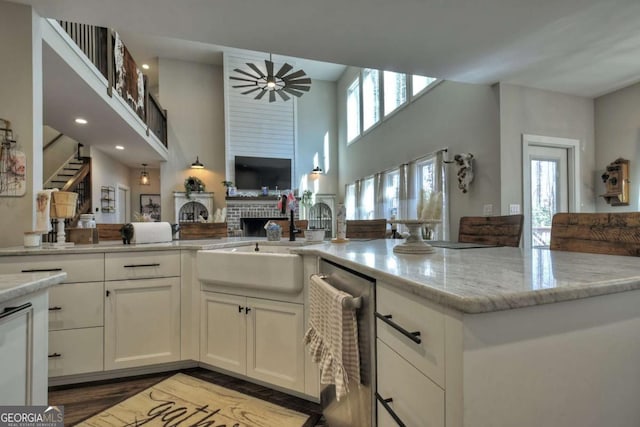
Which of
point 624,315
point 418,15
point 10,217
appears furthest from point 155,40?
point 624,315

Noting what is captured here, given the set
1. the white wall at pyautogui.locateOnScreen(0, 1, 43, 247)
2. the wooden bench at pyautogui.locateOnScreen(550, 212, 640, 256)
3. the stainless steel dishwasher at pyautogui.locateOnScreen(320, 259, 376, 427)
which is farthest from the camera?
the white wall at pyautogui.locateOnScreen(0, 1, 43, 247)

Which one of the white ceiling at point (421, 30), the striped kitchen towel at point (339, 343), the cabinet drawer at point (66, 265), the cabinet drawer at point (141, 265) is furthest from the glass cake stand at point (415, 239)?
the cabinet drawer at point (66, 265)

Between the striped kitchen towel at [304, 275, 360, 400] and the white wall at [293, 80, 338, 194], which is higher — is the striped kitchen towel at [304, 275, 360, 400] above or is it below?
below

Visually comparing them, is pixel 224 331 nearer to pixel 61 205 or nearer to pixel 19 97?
pixel 61 205

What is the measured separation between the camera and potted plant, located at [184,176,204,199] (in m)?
7.02

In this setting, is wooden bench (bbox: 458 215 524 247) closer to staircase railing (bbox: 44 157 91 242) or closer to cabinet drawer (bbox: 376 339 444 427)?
cabinet drawer (bbox: 376 339 444 427)

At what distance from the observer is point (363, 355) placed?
3.41 feet

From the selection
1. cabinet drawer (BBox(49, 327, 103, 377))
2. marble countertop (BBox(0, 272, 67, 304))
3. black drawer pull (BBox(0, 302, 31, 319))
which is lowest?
cabinet drawer (BBox(49, 327, 103, 377))

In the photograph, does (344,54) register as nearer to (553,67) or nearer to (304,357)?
(553,67)

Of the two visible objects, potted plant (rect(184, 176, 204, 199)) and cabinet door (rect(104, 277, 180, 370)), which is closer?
cabinet door (rect(104, 277, 180, 370))

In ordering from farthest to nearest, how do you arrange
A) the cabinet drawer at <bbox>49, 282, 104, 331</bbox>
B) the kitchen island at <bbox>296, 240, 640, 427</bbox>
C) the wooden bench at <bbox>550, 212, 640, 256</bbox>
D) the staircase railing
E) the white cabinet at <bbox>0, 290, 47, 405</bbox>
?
the staircase railing → the cabinet drawer at <bbox>49, 282, 104, 331</bbox> → the wooden bench at <bbox>550, 212, 640, 256</bbox> → the white cabinet at <bbox>0, 290, 47, 405</bbox> → the kitchen island at <bbox>296, 240, 640, 427</bbox>

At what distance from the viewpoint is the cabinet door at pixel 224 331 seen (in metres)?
1.93

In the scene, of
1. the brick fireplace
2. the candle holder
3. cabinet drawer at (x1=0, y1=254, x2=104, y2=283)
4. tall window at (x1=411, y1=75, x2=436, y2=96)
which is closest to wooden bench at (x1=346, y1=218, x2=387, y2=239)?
cabinet drawer at (x1=0, y1=254, x2=104, y2=283)

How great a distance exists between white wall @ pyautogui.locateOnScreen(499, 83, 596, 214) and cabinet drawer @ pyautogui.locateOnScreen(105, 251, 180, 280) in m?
3.38
